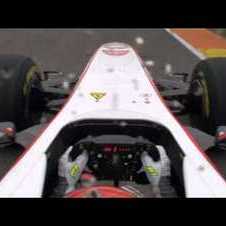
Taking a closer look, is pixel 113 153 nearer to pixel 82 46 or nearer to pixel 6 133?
pixel 6 133

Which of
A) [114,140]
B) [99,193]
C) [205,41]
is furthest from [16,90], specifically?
[205,41]

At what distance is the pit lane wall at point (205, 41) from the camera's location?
10797mm

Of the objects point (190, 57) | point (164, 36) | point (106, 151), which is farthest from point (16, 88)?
point (164, 36)

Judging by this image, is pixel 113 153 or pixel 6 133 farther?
pixel 6 133

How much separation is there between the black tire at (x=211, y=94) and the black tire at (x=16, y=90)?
1862 mm

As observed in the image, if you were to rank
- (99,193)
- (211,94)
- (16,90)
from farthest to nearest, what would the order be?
1. (16,90)
2. (211,94)
3. (99,193)

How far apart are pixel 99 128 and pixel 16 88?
4.91 feet

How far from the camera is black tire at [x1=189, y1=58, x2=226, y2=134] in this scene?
5.18m

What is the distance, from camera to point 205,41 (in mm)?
11922

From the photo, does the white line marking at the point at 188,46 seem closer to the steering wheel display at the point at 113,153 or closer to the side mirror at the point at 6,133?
the side mirror at the point at 6,133

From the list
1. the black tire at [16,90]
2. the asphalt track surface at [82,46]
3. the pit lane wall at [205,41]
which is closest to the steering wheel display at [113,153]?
the black tire at [16,90]

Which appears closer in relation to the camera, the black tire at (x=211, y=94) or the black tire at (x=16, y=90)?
the black tire at (x=211, y=94)

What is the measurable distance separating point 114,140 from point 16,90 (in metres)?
1.79

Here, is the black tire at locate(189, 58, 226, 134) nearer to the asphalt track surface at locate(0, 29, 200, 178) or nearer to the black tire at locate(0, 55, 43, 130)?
the black tire at locate(0, 55, 43, 130)
